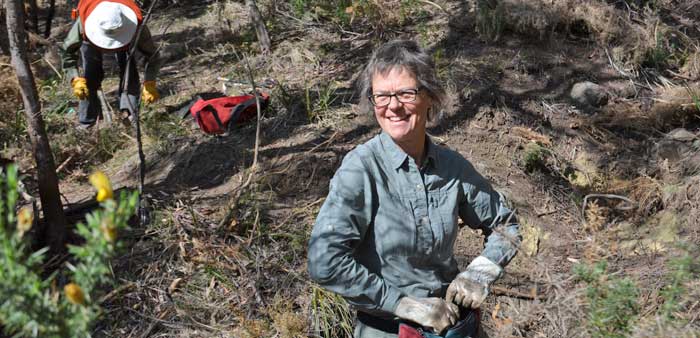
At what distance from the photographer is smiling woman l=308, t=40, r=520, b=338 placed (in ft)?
6.76

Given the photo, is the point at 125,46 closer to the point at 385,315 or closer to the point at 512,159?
the point at 512,159

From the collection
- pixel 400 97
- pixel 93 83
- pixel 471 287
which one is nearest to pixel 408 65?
pixel 400 97

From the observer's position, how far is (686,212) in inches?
179

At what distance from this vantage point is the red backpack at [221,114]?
5305 mm

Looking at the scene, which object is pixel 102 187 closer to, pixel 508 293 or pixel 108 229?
pixel 108 229

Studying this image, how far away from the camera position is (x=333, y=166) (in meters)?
4.81

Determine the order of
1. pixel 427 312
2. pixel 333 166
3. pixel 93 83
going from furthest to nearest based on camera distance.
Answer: pixel 93 83
pixel 333 166
pixel 427 312

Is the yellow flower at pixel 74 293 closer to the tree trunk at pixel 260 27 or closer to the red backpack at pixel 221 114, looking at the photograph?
the red backpack at pixel 221 114

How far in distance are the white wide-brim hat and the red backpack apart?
753mm

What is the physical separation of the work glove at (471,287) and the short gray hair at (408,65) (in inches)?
21.8

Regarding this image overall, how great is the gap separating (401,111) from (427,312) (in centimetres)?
61

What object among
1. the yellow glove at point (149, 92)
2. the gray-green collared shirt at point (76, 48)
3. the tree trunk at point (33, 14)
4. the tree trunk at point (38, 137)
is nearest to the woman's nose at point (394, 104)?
the tree trunk at point (38, 137)

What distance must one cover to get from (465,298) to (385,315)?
0.83ft

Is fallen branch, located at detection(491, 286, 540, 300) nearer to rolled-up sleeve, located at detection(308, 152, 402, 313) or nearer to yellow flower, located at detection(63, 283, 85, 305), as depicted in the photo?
rolled-up sleeve, located at detection(308, 152, 402, 313)
